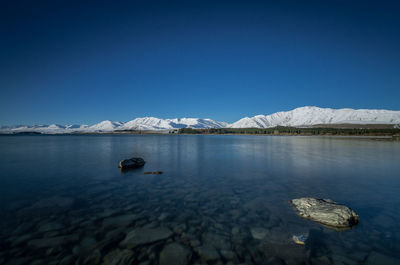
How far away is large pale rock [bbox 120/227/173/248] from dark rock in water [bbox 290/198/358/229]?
580 centimetres

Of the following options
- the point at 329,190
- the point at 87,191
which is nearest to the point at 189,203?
the point at 87,191

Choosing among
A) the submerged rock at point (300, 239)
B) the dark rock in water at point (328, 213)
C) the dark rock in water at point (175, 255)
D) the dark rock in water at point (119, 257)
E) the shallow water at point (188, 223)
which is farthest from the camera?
the dark rock in water at point (328, 213)

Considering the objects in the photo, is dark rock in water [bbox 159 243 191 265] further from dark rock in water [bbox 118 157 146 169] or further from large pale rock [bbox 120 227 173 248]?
dark rock in water [bbox 118 157 146 169]

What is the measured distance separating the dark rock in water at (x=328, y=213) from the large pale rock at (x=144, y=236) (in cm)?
580

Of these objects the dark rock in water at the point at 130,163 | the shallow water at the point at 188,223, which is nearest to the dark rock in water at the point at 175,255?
the shallow water at the point at 188,223

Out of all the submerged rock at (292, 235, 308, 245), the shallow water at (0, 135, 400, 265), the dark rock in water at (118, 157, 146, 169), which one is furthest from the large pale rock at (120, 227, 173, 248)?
the dark rock in water at (118, 157, 146, 169)

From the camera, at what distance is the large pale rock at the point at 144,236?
6676 mm

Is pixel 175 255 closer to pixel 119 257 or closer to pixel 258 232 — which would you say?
pixel 119 257

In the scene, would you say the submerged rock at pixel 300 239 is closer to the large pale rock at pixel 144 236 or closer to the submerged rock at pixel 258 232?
the submerged rock at pixel 258 232

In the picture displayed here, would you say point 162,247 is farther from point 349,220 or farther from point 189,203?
point 349,220

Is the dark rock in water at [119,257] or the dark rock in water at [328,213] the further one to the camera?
the dark rock in water at [328,213]

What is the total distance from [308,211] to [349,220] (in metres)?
1.43

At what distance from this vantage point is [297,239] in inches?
269

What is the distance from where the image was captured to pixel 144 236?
23.4 feet
